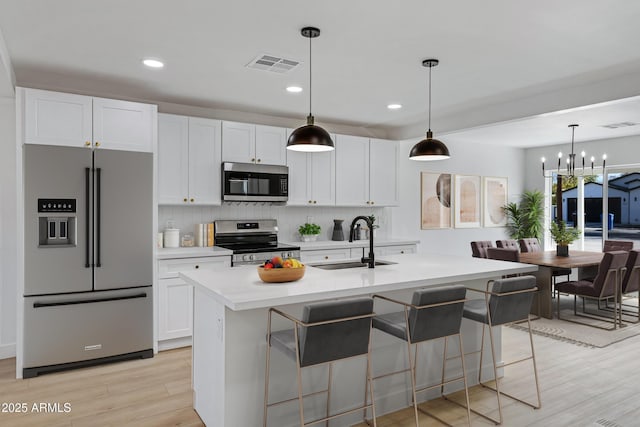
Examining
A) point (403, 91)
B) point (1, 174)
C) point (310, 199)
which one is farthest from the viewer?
point (310, 199)

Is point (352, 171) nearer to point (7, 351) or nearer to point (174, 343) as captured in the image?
point (174, 343)

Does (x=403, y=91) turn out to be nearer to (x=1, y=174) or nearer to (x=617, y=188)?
(x=1, y=174)

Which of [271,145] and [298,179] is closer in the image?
[271,145]

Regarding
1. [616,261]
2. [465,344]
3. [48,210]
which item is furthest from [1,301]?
[616,261]

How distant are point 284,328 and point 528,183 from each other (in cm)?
763

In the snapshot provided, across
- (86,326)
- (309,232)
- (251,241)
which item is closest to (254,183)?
(251,241)

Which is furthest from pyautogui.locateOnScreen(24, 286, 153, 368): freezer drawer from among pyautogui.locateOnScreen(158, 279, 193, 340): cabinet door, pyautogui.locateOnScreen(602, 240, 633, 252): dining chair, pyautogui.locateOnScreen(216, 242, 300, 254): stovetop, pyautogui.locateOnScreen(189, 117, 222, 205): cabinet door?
pyautogui.locateOnScreen(602, 240, 633, 252): dining chair

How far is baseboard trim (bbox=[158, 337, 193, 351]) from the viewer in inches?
171

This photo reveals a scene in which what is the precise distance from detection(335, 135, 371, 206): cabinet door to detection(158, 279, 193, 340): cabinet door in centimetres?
239

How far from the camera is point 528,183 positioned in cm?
881

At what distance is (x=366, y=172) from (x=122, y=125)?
3249 mm

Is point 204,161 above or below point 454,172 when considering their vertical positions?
below

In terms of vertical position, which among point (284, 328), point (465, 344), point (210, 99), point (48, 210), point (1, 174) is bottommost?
point (465, 344)

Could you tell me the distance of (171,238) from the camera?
15.7 ft
